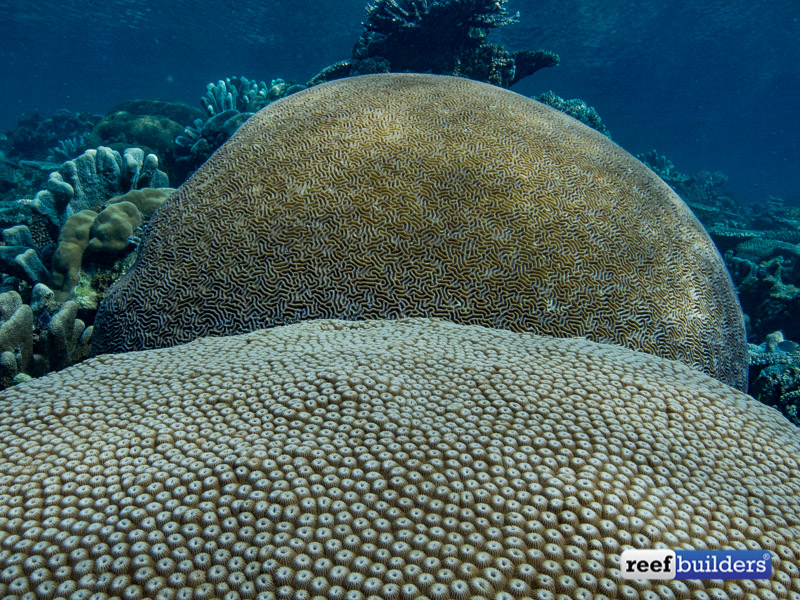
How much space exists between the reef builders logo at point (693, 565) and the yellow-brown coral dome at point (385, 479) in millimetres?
25

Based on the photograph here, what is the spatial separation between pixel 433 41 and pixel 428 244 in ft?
21.3

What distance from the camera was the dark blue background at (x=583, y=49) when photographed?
1280 inches

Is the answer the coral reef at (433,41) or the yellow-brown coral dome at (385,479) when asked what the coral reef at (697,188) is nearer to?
the coral reef at (433,41)

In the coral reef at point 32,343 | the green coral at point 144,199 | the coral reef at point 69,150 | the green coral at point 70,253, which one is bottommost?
the coral reef at point 32,343

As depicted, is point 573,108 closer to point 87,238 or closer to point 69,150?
point 87,238

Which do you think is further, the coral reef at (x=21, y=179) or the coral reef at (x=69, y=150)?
the coral reef at (x=69, y=150)

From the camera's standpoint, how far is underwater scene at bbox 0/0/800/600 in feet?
3.64

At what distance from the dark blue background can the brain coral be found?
33924 mm

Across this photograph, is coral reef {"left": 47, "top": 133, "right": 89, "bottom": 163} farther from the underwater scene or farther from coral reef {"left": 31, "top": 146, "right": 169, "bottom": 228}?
coral reef {"left": 31, "top": 146, "right": 169, "bottom": 228}

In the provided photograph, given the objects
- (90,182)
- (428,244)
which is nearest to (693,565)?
(428,244)

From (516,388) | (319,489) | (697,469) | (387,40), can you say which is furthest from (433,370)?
(387,40)

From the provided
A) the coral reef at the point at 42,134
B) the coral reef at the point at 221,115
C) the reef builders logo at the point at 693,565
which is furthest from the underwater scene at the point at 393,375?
the coral reef at the point at 42,134

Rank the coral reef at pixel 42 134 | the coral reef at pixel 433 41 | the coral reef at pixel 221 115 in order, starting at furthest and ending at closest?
the coral reef at pixel 42 134, the coral reef at pixel 221 115, the coral reef at pixel 433 41

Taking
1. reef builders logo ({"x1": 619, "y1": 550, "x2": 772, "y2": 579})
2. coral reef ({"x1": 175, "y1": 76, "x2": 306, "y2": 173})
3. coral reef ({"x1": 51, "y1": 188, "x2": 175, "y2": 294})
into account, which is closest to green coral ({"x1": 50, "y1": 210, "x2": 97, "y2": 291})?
coral reef ({"x1": 51, "y1": 188, "x2": 175, "y2": 294})
